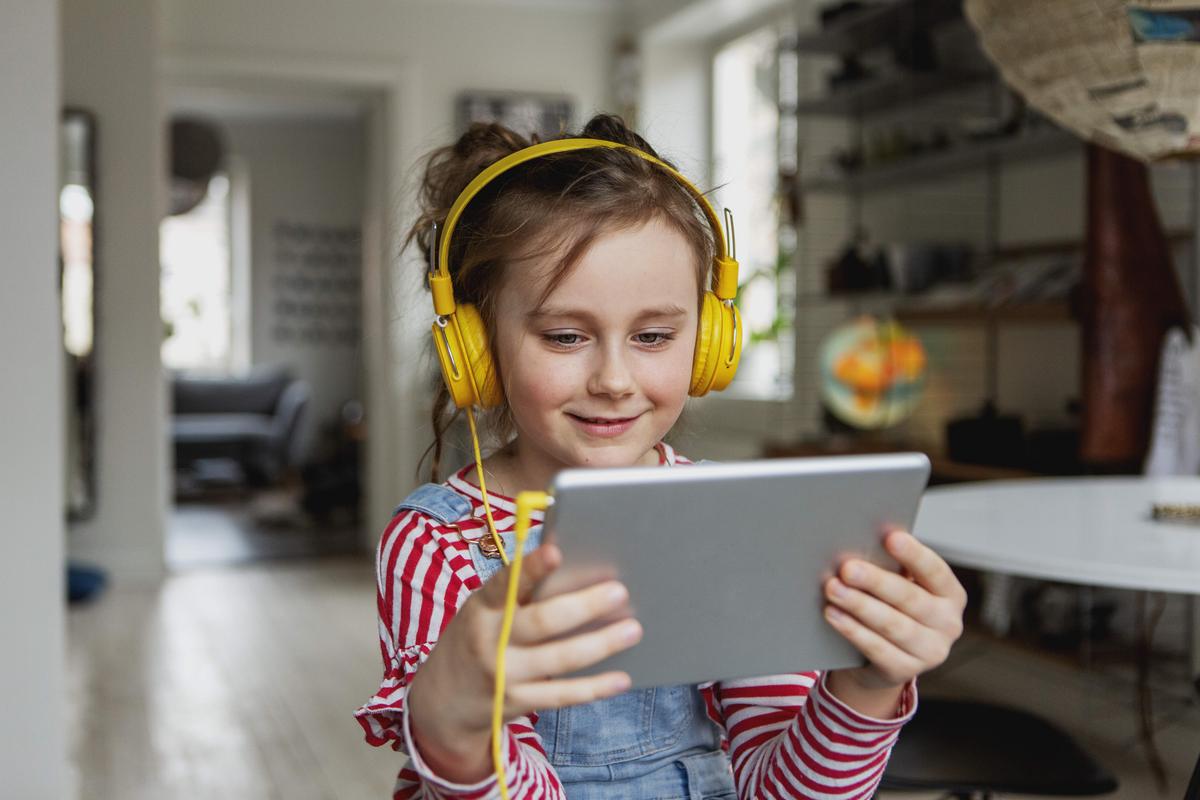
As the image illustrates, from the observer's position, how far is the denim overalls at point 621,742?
0.91 meters

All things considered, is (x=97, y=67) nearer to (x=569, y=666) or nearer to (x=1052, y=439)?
(x=1052, y=439)

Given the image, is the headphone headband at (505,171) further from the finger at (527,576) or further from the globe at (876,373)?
the globe at (876,373)

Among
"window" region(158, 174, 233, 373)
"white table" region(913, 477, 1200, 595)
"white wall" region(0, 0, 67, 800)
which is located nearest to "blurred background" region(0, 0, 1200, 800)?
"white wall" region(0, 0, 67, 800)

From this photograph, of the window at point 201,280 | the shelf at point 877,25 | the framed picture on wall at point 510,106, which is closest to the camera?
the shelf at point 877,25

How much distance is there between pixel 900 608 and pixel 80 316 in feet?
16.8

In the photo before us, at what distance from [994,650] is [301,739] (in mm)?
2090

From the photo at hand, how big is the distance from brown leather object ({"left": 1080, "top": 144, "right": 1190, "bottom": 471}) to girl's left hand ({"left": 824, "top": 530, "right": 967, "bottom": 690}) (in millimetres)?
2268

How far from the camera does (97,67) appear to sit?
5113mm

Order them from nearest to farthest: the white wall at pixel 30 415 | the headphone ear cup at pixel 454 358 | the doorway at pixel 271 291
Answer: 1. the headphone ear cup at pixel 454 358
2. the white wall at pixel 30 415
3. the doorway at pixel 271 291

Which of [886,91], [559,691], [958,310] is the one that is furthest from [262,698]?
[559,691]

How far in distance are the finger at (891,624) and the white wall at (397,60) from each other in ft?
15.6

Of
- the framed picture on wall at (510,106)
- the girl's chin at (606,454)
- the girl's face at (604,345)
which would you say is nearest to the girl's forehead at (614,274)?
the girl's face at (604,345)

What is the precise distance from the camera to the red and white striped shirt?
0.78 metres

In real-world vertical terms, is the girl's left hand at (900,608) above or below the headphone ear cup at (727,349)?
below
